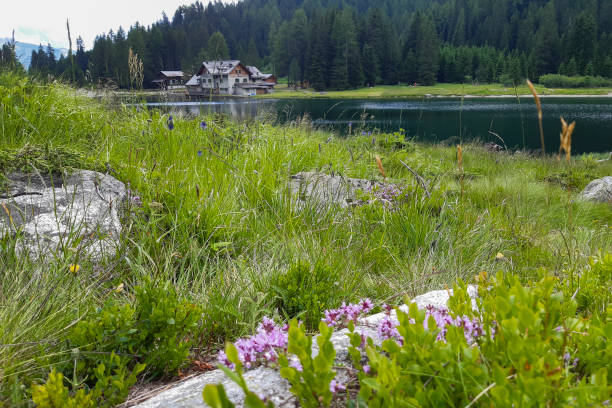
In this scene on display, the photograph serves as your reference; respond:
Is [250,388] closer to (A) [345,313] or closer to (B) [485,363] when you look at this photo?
(A) [345,313]

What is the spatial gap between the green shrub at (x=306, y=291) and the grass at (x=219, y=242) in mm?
61

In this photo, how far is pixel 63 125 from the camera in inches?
177

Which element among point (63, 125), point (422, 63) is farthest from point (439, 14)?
point (63, 125)

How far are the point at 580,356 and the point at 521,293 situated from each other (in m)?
0.35

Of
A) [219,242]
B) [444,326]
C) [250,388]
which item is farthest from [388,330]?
[219,242]

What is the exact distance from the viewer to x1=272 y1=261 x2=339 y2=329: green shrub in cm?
218

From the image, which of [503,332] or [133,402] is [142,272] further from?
[503,332]

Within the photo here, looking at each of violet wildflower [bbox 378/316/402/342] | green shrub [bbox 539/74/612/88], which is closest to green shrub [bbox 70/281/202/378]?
violet wildflower [bbox 378/316/402/342]

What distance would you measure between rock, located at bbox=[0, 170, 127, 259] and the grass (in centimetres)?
12

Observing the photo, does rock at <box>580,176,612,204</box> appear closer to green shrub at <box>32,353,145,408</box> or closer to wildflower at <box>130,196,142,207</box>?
wildflower at <box>130,196,142,207</box>

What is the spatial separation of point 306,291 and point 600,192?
25.0ft

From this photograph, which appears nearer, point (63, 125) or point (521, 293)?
point (521, 293)

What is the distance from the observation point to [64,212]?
2.53m

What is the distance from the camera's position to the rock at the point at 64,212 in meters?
2.64
